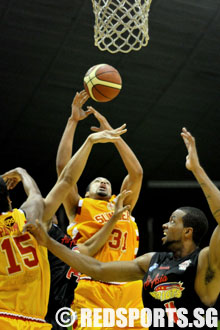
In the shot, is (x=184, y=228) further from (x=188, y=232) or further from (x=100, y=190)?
(x=100, y=190)

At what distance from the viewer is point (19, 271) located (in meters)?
4.02

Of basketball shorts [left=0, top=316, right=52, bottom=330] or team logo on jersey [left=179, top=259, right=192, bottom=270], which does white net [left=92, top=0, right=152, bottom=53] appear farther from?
basketball shorts [left=0, top=316, right=52, bottom=330]

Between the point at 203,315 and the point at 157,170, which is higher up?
the point at 203,315

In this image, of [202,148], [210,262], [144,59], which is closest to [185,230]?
[210,262]

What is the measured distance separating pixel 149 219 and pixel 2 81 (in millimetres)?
6479

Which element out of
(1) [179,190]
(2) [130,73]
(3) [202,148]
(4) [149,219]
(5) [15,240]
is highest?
(5) [15,240]

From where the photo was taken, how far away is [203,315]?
156 inches

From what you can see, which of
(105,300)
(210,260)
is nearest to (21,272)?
(210,260)

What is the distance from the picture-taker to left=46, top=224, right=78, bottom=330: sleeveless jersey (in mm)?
5078

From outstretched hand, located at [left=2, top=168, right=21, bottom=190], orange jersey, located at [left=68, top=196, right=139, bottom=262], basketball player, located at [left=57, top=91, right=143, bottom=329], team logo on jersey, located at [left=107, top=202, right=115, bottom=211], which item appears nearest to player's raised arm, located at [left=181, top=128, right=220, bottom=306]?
outstretched hand, located at [left=2, top=168, right=21, bottom=190]

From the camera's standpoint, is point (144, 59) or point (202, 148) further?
point (202, 148)

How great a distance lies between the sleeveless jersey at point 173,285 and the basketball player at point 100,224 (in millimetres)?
1342

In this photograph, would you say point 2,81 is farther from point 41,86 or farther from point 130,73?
point 130,73

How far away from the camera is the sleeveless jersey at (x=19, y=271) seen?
4.02m
